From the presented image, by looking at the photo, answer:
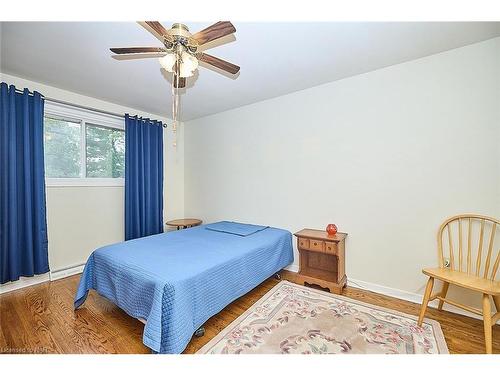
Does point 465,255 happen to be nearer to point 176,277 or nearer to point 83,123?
point 176,277

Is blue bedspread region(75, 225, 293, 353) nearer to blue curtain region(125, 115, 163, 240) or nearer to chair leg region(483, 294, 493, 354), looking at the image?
blue curtain region(125, 115, 163, 240)

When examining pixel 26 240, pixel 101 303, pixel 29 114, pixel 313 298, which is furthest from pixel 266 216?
pixel 29 114

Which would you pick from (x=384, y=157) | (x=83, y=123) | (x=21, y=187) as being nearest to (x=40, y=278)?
(x=21, y=187)

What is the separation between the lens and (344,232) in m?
2.61

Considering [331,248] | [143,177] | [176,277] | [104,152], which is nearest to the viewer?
[176,277]

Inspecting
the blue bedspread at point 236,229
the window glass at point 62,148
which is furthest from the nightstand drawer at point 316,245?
the window glass at point 62,148

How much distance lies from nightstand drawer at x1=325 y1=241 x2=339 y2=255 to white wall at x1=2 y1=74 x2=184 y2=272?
2978mm

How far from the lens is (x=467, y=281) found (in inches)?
64.2

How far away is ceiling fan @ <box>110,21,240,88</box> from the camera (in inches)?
51.2

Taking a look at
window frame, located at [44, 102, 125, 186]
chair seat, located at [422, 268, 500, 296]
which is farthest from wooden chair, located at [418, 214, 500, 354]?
window frame, located at [44, 102, 125, 186]

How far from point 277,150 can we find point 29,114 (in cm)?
291

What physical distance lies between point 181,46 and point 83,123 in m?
2.46
